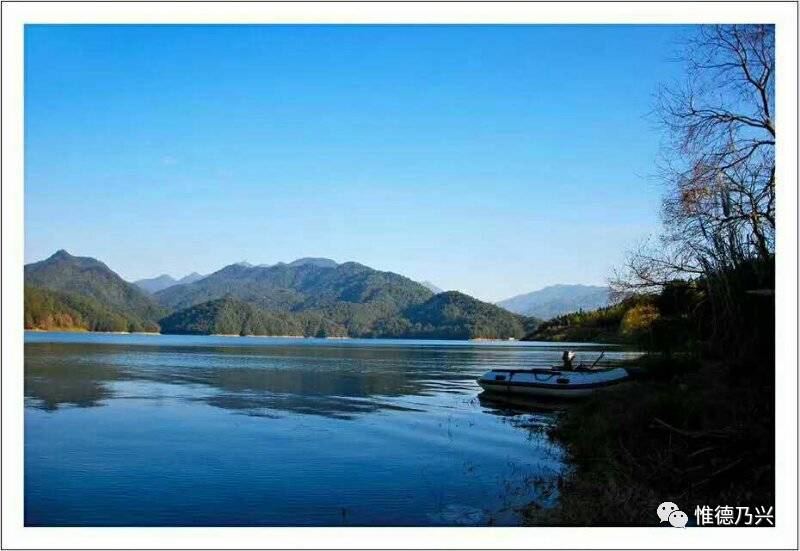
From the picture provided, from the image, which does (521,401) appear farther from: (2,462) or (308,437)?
(2,462)

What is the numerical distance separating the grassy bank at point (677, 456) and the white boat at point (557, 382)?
12.1m

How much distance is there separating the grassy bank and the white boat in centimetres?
1211

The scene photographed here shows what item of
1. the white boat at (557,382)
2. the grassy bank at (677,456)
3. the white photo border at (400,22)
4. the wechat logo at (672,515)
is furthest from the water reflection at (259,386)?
the white photo border at (400,22)

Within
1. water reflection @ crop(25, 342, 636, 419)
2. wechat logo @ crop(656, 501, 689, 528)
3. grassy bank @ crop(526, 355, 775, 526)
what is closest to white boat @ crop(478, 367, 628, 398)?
water reflection @ crop(25, 342, 636, 419)

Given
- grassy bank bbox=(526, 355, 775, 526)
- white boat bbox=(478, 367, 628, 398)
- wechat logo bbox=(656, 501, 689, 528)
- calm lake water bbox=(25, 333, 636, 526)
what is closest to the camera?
wechat logo bbox=(656, 501, 689, 528)

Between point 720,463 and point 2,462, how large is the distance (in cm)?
962

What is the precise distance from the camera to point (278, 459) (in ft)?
53.5

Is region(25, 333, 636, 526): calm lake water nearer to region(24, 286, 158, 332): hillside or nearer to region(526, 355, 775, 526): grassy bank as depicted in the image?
region(526, 355, 775, 526): grassy bank

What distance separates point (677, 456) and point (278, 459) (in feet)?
29.7

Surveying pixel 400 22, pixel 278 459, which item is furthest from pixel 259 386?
pixel 400 22

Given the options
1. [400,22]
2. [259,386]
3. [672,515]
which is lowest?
[259,386]

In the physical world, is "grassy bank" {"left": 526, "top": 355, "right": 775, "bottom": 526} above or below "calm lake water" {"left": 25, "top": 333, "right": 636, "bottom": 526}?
above

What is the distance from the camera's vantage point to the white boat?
30.3m

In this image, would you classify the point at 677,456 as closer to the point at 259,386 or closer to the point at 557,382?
the point at 557,382
